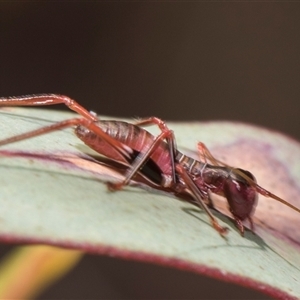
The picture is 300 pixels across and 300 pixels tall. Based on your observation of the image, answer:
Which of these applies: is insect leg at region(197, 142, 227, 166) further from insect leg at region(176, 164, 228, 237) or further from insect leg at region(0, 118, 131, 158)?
insect leg at region(0, 118, 131, 158)

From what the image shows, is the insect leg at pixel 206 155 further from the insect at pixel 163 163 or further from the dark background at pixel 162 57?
the dark background at pixel 162 57

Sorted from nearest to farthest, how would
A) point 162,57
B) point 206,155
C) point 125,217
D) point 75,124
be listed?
point 125,217
point 75,124
point 206,155
point 162,57

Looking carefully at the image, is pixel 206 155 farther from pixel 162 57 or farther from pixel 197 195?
pixel 162 57

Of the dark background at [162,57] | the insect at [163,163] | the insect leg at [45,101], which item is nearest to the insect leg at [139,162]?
the insect at [163,163]

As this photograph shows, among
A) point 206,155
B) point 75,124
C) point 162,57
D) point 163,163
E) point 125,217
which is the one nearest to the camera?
point 125,217

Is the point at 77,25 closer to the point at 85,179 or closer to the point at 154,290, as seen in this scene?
the point at 154,290

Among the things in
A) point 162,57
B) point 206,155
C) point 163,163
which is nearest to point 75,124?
point 163,163

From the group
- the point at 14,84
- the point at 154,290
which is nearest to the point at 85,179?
the point at 154,290
